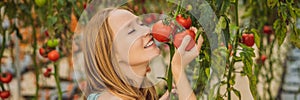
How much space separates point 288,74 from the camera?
3920 mm

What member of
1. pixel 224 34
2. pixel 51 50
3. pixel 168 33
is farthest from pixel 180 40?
pixel 51 50

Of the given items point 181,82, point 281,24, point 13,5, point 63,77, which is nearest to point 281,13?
point 281,24

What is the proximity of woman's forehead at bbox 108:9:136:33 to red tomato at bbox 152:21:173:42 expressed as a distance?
0.13 feet

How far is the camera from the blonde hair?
1008 mm

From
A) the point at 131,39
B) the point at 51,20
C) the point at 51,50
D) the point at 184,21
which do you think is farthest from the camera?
the point at 51,50

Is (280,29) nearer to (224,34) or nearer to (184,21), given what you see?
(224,34)

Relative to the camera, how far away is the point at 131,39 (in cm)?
98

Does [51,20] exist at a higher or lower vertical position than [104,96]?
higher

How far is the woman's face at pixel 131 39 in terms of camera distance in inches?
38.7

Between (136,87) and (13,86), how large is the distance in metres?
3.07

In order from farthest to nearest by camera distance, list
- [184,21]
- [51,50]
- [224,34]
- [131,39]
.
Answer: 1. [51,50]
2. [224,34]
3. [184,21]
4. [131,39]

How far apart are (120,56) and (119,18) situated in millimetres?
63

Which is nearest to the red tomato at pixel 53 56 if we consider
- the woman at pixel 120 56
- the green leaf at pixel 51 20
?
the green leaf at pixel 51 20

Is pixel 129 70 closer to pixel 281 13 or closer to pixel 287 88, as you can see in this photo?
pixel 281 13
